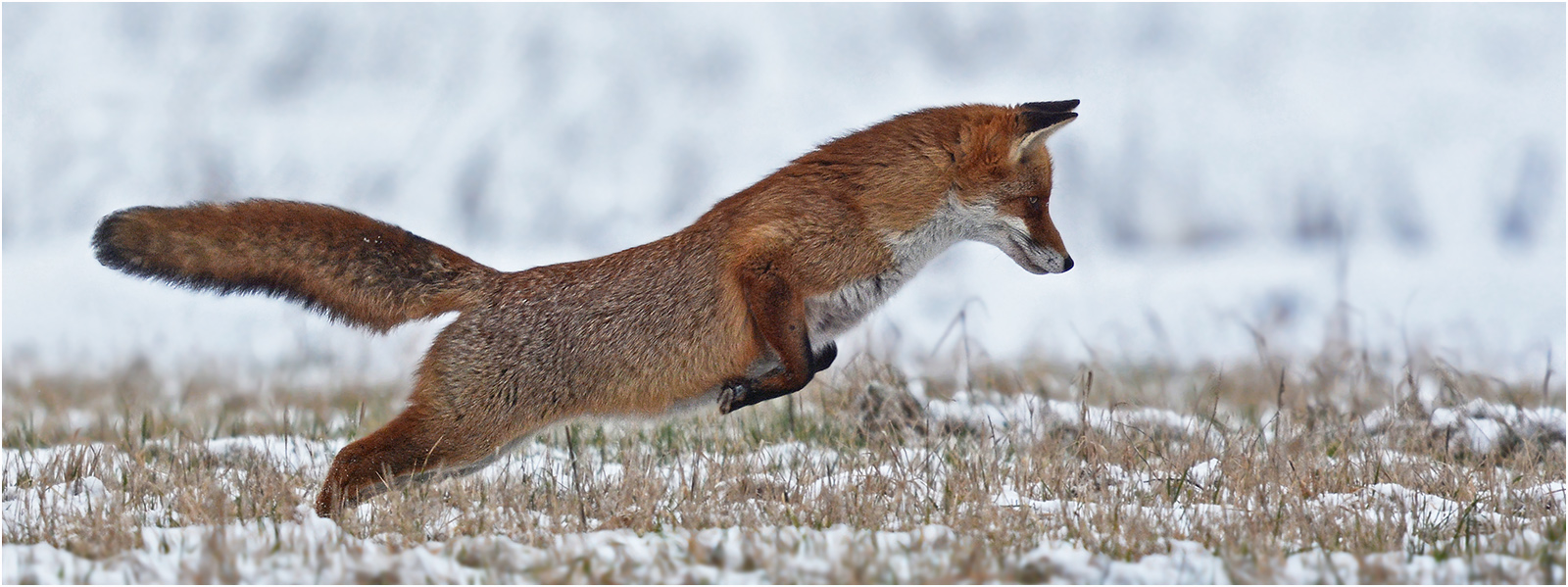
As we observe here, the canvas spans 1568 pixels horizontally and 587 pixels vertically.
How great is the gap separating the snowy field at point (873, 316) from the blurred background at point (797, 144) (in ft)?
0.52

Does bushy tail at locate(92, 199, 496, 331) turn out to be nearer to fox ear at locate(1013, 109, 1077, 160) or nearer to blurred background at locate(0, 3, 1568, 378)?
fox ear at locate(1013, 109, 1077, 160)

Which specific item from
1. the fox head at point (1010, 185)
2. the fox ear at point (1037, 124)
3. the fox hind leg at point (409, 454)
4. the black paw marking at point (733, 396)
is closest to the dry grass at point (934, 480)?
the fox hind leg at point (409, 454)

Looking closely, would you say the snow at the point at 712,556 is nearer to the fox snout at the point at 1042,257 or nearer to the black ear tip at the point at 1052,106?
the fox snout at the point at 1042,257

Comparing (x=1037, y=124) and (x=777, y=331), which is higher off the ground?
(x=1037, y=124)

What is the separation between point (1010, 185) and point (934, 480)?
1572 mm

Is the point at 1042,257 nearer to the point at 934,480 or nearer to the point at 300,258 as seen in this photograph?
the point at 934,480

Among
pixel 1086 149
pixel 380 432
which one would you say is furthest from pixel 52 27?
pixel 380 432

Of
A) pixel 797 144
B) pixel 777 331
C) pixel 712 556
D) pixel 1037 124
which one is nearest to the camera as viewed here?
pixel 712 556

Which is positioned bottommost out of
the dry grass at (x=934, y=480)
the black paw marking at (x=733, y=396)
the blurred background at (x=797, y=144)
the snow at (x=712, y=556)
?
the snow at (x=712, y=556)

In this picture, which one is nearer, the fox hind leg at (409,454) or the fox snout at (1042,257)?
the fox hind leg at (409,454)

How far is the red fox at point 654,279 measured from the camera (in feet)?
20.5

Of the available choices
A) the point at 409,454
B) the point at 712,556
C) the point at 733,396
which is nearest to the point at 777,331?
the point at 733,396

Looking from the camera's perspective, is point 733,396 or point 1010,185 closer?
point 733,396

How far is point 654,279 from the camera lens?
657 centimetres
